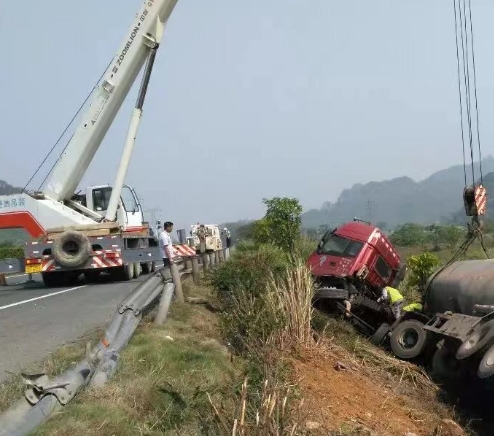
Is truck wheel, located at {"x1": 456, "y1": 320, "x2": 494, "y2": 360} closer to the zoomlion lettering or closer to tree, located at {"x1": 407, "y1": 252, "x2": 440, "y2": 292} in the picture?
tree, located at {"x1": 407, "y1": 252, "x2": 440, "y2": 292}

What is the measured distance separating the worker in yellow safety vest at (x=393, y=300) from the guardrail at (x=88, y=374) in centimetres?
486

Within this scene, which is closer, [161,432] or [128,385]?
[161,432]

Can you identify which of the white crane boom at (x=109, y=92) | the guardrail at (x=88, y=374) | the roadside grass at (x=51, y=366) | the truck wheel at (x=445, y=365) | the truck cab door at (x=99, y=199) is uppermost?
the white crane boom at (x=109, y=92)

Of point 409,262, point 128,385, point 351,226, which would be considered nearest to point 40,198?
point 351,226

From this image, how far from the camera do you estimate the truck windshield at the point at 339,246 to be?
1409 centimetres

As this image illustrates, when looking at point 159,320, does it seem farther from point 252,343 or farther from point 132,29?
point 132,29

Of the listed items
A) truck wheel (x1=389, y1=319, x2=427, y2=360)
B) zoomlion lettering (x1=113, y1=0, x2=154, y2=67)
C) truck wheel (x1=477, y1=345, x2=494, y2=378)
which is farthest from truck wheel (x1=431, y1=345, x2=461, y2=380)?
zoomlion lettering (x1=113, y1=0, x2=154, y2=67)

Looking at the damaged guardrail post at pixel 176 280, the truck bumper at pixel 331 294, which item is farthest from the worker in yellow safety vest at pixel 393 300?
the damaged guardrail post at pixel 176 280

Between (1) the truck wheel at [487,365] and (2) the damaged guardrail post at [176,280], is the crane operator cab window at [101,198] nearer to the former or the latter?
(2) the damaged guardrail post at [176,280]

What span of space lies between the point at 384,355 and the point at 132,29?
11126mm

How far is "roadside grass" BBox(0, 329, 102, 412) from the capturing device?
18.3 ft

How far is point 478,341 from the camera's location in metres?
8.74

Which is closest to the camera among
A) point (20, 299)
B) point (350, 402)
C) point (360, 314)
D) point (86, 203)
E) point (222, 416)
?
point (222, 416)

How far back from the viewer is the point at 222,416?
15.2 ft
